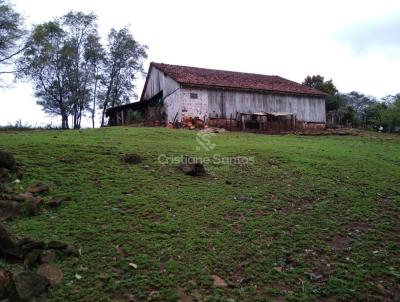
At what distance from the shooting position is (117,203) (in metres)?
7.62

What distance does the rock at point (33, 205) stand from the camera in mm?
6816

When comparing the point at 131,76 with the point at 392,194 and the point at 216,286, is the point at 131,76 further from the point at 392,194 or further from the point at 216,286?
the point at 216,286

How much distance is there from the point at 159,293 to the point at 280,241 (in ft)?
8.54

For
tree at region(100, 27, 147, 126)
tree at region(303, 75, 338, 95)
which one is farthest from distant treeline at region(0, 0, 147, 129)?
tree at region(303, 75, 338, 95)

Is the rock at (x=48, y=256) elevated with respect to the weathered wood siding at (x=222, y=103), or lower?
lower

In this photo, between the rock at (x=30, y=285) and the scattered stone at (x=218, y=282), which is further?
the scattered stone at (x=218, y=282)

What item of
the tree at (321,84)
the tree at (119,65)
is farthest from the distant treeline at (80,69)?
the tree at (321,84)

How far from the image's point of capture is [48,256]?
5332mm

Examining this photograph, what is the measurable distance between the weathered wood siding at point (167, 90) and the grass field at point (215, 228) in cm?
1453

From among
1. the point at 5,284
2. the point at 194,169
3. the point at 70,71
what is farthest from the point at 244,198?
the point at 70,71

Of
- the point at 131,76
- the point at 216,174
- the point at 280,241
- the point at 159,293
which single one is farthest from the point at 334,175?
the point at 131,76

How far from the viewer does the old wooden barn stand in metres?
25.7

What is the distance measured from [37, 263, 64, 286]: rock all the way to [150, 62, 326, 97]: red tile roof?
821 inches

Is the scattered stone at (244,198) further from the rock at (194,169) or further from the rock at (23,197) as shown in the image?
the rock at (23,197)
